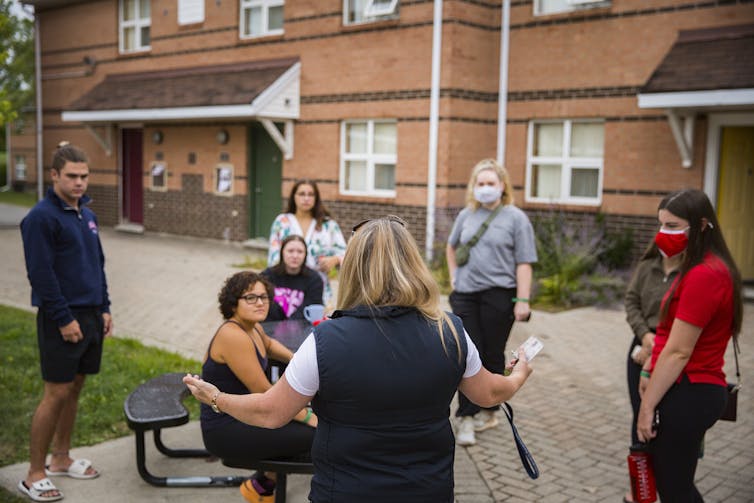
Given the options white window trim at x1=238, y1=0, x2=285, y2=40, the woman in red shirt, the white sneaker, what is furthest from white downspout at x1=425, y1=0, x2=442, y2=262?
the woman in red shirt

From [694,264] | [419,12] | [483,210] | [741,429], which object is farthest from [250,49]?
[694,264]

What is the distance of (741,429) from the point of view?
6.18 m

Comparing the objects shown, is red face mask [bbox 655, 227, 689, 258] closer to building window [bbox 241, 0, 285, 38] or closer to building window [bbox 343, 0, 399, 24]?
building window [bbox 343, 0, 399, 24]

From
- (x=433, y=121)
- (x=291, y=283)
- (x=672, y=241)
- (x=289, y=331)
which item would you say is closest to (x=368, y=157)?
(x=433, y=121)

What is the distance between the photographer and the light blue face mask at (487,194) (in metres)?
5.70

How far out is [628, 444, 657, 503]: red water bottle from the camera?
3709mm

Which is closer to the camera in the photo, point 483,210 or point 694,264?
point 694,264

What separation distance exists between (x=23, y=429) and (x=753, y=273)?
424 inches

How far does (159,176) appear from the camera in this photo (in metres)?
19.7

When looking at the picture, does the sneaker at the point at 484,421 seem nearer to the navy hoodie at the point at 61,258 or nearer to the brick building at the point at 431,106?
the navy hoodie at the point at 61,258

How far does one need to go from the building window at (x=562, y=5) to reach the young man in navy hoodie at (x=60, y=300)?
10.6 metres

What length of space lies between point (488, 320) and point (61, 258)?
2874 mm

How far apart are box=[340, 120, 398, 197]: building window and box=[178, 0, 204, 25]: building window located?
5204 millimetres

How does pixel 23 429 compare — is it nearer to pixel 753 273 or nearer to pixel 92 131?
pixel 753 273
